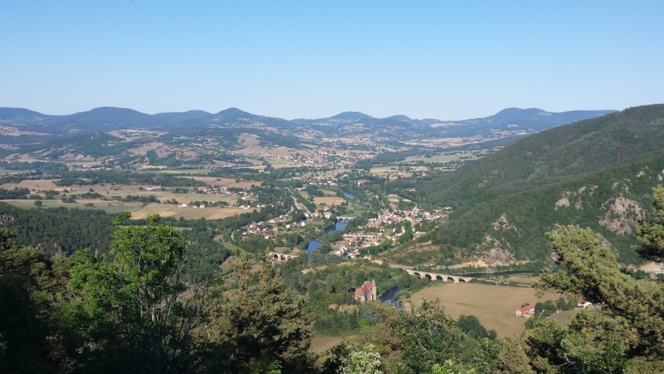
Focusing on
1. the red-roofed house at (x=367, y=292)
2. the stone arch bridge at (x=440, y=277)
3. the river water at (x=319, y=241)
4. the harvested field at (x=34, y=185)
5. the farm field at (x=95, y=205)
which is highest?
the harvested field at (x=34, y=185)

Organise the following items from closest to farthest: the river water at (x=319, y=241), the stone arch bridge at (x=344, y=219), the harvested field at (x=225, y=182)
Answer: the river water at (x=319, y=241), the stone arch bridge at (x=344, y=219), the harvested field at (x=225, y=182)

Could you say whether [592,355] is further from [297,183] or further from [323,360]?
[297,183]

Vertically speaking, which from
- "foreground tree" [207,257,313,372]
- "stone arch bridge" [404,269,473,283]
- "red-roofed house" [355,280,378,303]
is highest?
"foreground tree" [207,257,313,372]

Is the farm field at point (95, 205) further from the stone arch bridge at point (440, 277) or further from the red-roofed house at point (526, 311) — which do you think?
the red-roofed house at point (526, 311)

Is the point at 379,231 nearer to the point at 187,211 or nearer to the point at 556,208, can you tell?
the point at 556,208

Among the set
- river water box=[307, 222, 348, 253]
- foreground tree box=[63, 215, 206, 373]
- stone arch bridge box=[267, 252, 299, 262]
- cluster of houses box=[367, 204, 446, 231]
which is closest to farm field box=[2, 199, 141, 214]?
stone arch bridge box=[267, 252, 299, 262]

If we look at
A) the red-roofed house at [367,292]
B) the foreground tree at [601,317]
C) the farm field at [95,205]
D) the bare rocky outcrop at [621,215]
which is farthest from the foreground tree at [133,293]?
the farm field at [95,205]

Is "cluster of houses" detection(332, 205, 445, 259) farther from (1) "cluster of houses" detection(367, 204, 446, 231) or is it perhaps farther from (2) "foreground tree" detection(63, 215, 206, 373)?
(2) "foreground tree" detection(63, 215, 206, 373)
